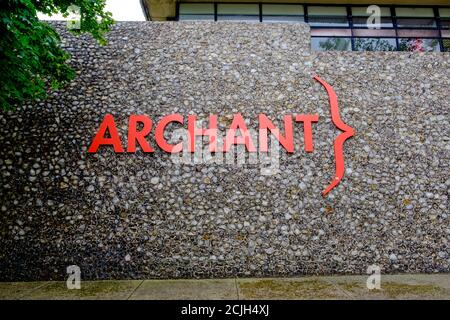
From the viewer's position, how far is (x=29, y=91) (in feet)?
14.5

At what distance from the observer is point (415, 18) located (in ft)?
26.5

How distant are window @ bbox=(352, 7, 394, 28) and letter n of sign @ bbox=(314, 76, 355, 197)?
110 inches

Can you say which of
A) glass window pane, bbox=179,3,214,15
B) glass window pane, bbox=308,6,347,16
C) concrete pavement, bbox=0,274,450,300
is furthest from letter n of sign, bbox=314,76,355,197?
glass window pane, bbox=179,3,214,15

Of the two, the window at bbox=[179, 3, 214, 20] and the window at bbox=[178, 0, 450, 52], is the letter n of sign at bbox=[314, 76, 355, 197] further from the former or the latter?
the window at bbox=[179, 3, 214, 20]

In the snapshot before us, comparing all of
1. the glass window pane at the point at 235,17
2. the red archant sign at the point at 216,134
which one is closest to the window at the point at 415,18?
the glass window pane at the point at 235,17

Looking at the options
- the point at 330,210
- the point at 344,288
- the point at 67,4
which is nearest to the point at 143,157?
the point at 67,4

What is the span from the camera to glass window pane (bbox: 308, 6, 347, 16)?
7.81 meters

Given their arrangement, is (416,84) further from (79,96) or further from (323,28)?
(79,96)

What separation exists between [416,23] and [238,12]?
422 centimetres

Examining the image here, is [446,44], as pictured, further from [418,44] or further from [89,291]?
[89,291]

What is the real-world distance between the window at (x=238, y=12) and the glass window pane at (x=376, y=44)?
238cm

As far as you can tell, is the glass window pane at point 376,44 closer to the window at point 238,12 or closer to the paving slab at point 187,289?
the window at point 238,12

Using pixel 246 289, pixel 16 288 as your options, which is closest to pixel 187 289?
pixel 246 289

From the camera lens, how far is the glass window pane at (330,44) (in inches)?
285
